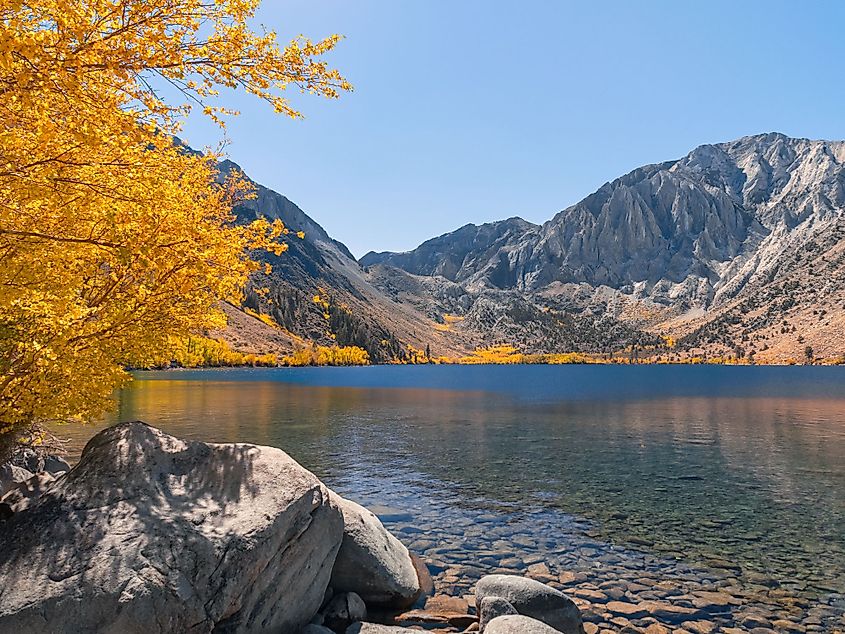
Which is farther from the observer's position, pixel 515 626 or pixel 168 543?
pixel 515 626

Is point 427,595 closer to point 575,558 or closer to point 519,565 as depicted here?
point 519,565

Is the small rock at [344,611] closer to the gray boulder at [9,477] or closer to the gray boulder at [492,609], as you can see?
the gray boulder at [492,609]

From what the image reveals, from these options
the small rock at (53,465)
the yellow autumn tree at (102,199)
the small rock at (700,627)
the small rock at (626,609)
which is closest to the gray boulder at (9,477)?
the yellow autumn tree at (102,199)

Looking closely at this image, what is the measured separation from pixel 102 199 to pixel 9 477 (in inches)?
491

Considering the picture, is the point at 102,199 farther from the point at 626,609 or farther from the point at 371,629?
the point at 626,609

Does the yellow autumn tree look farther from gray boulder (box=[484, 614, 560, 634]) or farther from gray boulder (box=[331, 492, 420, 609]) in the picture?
gray boulder (box=[484, 614, 560, 634])

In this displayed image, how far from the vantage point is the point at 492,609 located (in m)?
13.4

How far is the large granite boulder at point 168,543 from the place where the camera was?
9.00m

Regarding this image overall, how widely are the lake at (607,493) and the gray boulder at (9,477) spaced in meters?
10.2

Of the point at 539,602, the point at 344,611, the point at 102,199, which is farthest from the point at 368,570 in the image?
the point at 102,199

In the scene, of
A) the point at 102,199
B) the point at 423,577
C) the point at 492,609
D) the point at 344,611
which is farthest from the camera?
the point at 423,577

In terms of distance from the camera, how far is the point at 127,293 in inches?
443

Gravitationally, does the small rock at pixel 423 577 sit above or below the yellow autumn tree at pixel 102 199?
below

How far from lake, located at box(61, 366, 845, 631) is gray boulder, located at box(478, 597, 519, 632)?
140 inches
